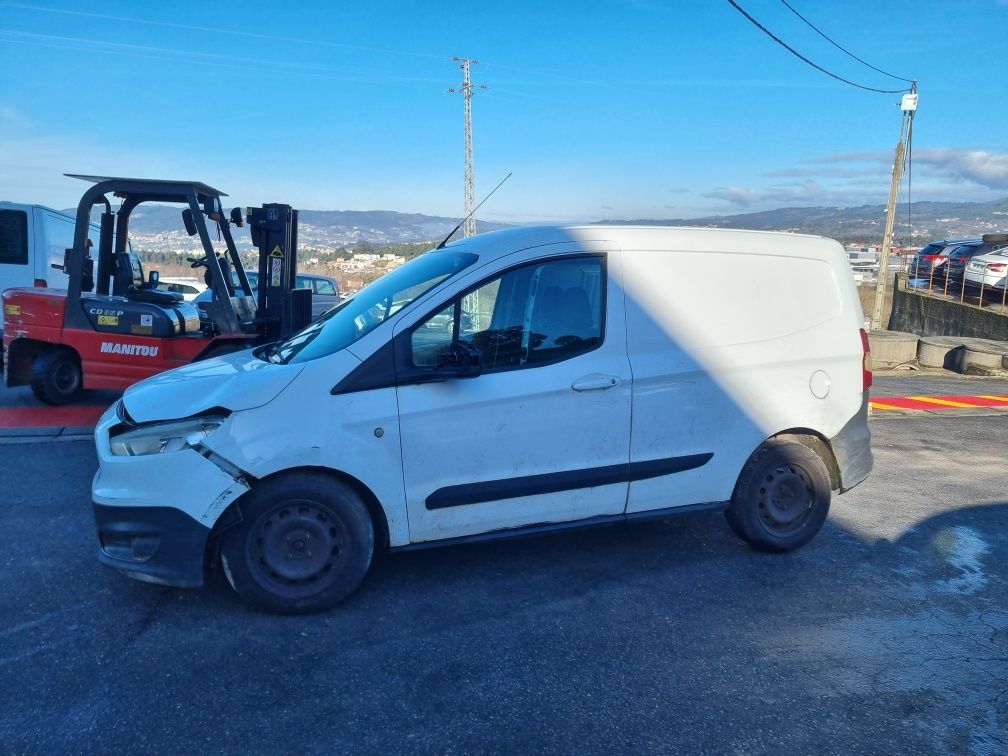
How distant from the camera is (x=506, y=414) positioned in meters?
3.95

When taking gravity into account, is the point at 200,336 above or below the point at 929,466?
above

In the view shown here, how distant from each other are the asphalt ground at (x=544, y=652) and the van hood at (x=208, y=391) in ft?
3.30

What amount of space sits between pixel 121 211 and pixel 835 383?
751 centimetres

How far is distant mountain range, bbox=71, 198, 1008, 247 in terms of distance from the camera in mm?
7887

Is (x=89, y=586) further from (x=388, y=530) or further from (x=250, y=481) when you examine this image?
(x=388, y=530)

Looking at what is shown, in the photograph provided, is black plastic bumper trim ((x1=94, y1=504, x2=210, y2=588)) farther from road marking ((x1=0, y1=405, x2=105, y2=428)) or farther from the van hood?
road marking ((x1=0, y1=405, x2=105, y2=428))

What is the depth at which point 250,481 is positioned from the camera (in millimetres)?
3648

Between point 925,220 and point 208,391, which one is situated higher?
point 925,220

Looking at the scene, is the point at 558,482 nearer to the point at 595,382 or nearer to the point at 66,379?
the point at 595,382

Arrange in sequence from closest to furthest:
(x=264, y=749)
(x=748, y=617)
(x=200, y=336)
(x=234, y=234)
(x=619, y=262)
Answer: (x=264, y=749)
(x=748, y=617)
(x=619, y=262)
(x=200, y=336)
(x=234, y=234)

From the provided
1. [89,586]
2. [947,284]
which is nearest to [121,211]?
[89,586]

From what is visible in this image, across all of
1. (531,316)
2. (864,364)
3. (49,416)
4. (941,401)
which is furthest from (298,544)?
(941,401)

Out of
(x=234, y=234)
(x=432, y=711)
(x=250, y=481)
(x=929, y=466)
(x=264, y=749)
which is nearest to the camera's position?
(x=264, y=749)

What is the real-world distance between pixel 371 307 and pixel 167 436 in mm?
1302
